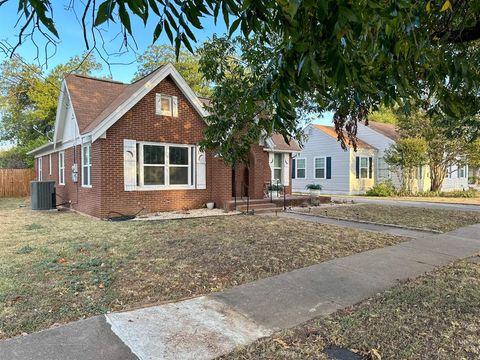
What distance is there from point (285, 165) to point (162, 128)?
6.88 metres

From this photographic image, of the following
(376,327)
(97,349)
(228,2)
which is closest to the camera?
(228,2)

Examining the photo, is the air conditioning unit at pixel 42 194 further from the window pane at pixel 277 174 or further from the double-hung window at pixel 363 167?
the double-hung window at pixel 363 167

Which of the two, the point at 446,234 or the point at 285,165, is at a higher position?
the point at 285,165

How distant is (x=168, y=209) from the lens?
12.7 meters

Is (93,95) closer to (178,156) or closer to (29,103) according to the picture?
(178,156)

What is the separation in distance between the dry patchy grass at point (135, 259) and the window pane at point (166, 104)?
4474 mm

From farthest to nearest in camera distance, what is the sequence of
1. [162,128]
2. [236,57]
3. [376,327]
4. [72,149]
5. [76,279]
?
[72,149], [162,128], [236,57], [76,279], [376,327]

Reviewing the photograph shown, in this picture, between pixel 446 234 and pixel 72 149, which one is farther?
pixel 72 149

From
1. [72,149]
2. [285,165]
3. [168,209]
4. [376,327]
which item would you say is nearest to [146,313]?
[376,327]

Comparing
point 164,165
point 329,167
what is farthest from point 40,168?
point 329,167

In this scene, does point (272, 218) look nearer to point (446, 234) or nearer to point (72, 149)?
point (446, 234)

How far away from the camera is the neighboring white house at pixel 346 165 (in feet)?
80.0

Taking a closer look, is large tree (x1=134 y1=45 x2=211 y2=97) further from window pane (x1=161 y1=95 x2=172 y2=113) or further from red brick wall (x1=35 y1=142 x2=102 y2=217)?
window pane (x1=161 y1=95 x2=172 y2=113)

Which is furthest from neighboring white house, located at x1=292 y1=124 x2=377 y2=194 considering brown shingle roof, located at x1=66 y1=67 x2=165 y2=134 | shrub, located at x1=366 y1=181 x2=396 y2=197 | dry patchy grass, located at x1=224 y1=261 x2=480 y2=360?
dry patchy grass, located at x1=224 y1=261 x2=480 y2=360
